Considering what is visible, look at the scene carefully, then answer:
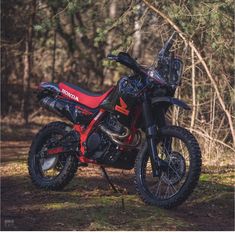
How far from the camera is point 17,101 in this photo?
1831 cm

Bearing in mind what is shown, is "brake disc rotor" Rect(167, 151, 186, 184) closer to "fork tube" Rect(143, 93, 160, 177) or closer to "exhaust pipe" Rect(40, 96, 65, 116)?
"fork tube" Rect(143, 93, 160, 177)

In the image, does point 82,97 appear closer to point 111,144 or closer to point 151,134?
point 111,144

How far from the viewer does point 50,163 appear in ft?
23.8

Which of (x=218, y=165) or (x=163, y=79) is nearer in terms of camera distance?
(x=163, y=79)

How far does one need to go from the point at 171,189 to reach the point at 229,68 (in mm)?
4810

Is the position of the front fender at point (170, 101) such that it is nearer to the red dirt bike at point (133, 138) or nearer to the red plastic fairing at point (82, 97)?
the red dirt bike at point (133, 138)

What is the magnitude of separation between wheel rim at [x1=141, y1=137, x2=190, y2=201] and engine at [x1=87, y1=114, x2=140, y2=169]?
283mm

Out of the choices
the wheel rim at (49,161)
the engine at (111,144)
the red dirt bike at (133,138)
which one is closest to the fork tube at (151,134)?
the red dirt bike at (133,138)

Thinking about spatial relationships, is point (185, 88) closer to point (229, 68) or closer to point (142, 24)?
point (229, 68)

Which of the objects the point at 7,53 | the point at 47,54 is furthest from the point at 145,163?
the point at 47,54

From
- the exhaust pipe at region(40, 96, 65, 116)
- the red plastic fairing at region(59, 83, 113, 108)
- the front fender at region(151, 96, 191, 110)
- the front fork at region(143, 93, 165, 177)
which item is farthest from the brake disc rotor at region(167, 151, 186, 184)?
the exhaust pipe at region(40, 96, 65, 116)

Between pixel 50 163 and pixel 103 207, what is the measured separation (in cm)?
141

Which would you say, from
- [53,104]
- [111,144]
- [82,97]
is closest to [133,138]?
[111,144]

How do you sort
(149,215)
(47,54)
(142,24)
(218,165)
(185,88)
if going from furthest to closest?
(47,54) < (185,88) < (142,24) < (218,165) < (149,215)
